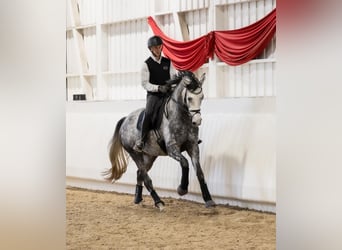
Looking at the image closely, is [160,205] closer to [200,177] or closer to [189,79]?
[200,177]

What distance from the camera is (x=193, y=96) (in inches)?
179

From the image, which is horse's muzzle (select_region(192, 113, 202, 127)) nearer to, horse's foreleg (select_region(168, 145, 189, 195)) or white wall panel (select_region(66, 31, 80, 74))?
horse's foreleg (select_region(168, 145, 189, 195))

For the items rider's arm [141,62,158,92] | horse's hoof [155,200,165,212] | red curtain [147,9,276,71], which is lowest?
horse's hoof [155,200,165,212]

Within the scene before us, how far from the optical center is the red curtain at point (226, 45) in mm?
5402

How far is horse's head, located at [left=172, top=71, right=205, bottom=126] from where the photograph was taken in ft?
14.9

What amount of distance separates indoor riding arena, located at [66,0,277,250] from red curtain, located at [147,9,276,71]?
0.01 m

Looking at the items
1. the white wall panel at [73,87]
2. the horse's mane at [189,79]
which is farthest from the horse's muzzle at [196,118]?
the white wall panel at [73,87]

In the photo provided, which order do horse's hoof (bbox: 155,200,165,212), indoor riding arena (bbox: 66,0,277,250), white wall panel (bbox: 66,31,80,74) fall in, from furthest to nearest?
white wall panel (bbox: 66,31,80,74)
horse's hoof (bbox: 155,200,165,212)
indoor riding arena (bbox: 66,0,277,250)

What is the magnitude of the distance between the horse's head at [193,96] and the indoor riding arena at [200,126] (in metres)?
0.76

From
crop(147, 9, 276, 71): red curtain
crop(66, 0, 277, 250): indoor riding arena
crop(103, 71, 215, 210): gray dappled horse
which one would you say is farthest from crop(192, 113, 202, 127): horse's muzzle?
crop(147, 9, 276, 71): red curtain
